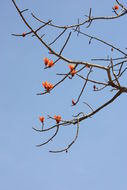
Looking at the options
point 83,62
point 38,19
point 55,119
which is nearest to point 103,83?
point 83,62

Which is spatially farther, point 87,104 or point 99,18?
point 99,18

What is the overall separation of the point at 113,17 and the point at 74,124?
55.3 inches

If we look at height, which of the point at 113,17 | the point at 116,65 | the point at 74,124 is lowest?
the point at 74,124

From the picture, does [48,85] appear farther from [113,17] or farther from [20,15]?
[113,17]

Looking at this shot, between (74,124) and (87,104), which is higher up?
(87,104)

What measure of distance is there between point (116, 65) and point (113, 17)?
0.58m

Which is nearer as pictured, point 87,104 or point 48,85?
point 48,85

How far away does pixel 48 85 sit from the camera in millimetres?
3604

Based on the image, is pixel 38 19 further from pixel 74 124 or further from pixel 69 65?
pixel 74 124

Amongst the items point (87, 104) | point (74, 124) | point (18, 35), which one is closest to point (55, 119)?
point (74, 124)

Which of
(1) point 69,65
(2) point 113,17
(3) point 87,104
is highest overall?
(2) point 113,17

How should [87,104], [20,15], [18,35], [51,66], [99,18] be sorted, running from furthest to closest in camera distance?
[99,18], [87,104], [51,66], [18,35], [20,15]

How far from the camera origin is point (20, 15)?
3.07 metres

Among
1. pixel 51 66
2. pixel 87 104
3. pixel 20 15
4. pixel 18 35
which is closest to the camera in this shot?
pixel 20 15
